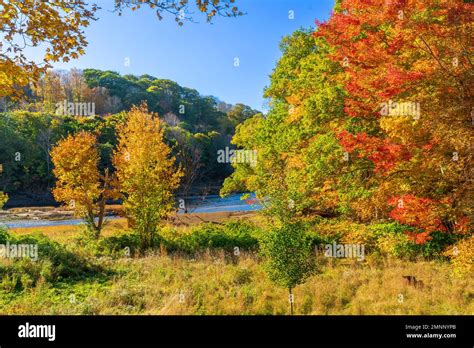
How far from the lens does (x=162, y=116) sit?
6638 cm

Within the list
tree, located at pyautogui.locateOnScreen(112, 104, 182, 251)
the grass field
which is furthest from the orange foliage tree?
tree, located at pyautogui.locateOnScreen(112, 104, 182, 251)

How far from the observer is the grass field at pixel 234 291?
31.6ft

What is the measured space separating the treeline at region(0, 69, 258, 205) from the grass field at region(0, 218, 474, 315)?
24.1 m

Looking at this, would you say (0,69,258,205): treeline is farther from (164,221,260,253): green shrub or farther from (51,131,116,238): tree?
(164,221,260,253): green shrub

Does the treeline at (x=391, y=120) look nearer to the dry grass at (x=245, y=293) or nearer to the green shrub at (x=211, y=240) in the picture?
the dry grass at (x=245, y=293)

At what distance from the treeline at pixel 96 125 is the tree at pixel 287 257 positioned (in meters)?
27.6

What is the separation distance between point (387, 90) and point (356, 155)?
475cm

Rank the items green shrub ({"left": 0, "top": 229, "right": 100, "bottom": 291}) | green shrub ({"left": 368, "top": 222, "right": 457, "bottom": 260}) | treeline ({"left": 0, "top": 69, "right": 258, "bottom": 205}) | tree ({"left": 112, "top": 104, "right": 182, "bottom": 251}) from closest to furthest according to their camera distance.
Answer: green shrub ({"left": 0, "top": 229, "right": 100, "bottom": 291}) < green shrub ({"left": 368, "top": 222, "right": 457, "bottom": 260}) < tree ({"left": 112, "top": 104, "right": 182, "bottom": 251}) < treeline ({"left": 0, "top": 69, "right": 258, "bottom": 205})

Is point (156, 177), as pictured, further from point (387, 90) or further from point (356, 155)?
point (387, 90)

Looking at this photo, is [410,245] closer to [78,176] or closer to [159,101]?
[78,176]

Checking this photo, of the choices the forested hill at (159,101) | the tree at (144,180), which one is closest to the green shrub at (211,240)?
the tree at (144,180)

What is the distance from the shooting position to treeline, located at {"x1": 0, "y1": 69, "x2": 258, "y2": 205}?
1873 inches
